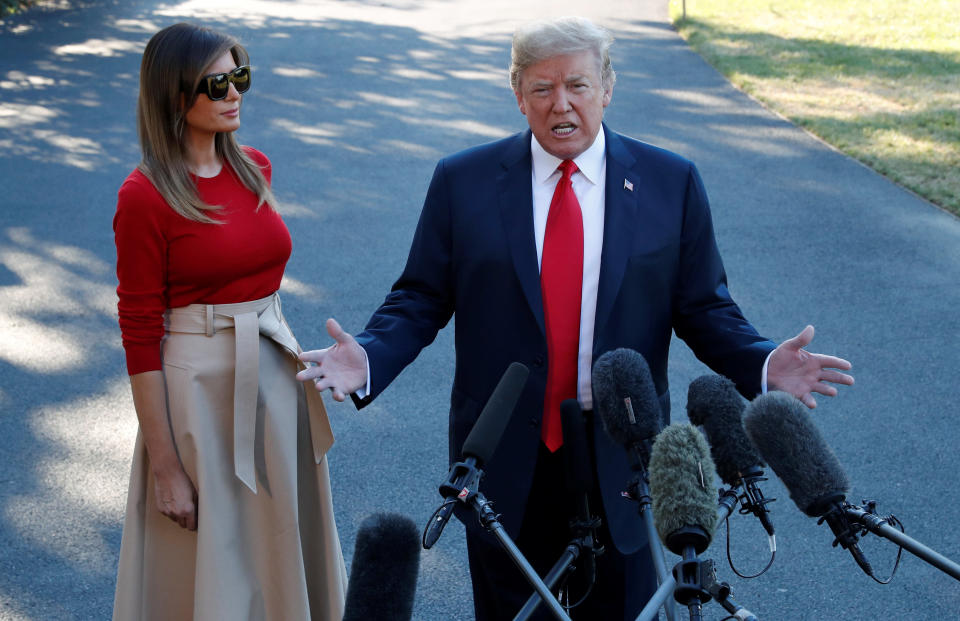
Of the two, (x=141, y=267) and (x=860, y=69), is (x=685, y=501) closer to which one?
(x=141, y=267)

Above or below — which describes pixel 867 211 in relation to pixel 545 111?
below

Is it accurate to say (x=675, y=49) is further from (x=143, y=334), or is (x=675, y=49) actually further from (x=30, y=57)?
(x=143, y=334)

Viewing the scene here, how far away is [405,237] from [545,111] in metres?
5.61

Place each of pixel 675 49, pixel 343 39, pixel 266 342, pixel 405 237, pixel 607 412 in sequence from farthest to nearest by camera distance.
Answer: pixel 343 39 < pixel 675 49 < pixel 405 237 < pixel 266 342 < pixel 607 412

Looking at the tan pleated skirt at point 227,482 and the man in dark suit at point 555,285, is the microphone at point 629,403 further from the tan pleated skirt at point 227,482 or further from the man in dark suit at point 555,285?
the tan pleated skirt at point 227,482

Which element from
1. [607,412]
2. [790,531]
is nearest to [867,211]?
[790,531]

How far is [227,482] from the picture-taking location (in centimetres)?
322

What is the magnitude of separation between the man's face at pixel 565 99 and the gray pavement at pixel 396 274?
7.55ft

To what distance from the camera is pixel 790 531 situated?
4660mm

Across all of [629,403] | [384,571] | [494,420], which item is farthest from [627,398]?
[384,571]

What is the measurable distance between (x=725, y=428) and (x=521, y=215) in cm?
92

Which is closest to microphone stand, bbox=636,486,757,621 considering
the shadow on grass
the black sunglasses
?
the black sunglasses

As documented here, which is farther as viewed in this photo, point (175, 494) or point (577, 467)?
point (175, 494)

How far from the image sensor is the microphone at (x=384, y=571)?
1.48 meters
